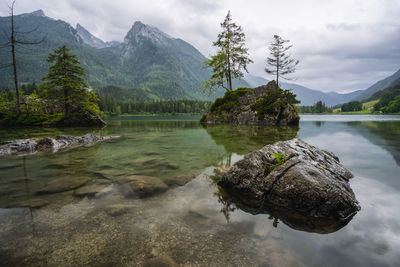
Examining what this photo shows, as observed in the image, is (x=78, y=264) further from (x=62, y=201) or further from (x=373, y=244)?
(x=373, y=244)

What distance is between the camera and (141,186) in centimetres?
589

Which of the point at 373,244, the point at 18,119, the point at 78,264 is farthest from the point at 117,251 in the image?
the point at 18,119

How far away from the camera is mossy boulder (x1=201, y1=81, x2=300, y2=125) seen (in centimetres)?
3247

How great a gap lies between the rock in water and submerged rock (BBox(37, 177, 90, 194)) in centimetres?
472

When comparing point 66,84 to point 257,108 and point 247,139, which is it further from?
point 257,108

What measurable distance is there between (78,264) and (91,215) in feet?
5.10

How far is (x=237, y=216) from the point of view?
14.3ft

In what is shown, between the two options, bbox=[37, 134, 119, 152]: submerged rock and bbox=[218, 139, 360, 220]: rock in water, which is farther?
bbox=[37, 134, 119, 152]: submerged rock

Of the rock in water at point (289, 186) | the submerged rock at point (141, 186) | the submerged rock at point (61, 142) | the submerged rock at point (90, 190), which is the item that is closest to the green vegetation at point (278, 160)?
the rock in water at point (289, 186)

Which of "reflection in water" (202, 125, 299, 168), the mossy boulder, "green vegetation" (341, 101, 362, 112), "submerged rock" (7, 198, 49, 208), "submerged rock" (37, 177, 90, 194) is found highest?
"green vegetation" (341, 101, 362, 112)

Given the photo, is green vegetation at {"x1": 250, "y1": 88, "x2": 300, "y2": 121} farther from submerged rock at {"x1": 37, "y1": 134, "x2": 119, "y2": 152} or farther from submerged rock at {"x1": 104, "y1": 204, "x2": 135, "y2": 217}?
submerged rock at {"x1": 104, "y1": 204, "x2": 135, "y2": 217}

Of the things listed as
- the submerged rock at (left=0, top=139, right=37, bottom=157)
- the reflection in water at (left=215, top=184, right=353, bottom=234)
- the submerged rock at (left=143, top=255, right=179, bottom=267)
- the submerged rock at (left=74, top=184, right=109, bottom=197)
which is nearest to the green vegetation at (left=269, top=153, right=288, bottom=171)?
the reflection in water at (left=215, top=184, right=353, bottom=234)

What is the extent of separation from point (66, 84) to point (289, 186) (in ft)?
109

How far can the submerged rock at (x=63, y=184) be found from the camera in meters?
5.69
